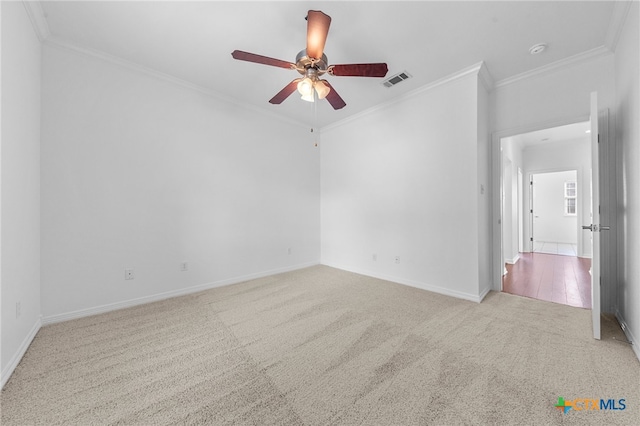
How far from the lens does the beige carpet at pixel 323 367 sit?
131 cm

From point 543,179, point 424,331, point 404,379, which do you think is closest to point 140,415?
point 404,379

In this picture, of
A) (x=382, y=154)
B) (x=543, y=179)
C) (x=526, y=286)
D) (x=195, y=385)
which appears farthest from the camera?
(x=543, y=179)

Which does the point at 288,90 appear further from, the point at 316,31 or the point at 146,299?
the point at 146,299

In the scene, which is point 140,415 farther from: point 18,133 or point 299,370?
point 18,133

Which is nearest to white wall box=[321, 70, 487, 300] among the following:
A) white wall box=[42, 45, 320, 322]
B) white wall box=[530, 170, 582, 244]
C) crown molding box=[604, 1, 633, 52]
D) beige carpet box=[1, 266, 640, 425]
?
beige carpet box=[1, 266, 640, 425]

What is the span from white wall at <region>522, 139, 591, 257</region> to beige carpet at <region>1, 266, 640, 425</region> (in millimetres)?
4502

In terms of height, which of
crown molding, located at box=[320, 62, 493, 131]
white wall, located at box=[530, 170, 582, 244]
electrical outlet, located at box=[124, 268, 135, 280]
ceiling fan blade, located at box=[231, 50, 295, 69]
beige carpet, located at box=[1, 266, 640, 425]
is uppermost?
crown molding, located at box=[320, 62, 493, 131]

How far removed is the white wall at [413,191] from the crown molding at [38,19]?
3.72m

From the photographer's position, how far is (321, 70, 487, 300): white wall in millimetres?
2998

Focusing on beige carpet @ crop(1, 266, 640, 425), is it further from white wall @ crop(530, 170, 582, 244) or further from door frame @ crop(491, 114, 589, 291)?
white wall @ crop(530, 170, 582, 244)

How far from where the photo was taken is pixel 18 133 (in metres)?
1.85

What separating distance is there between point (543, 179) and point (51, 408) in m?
11.2

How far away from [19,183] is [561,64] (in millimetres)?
5330

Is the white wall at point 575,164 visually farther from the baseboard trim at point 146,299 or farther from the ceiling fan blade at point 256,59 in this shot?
the ceiling fan blade at point 256,59
